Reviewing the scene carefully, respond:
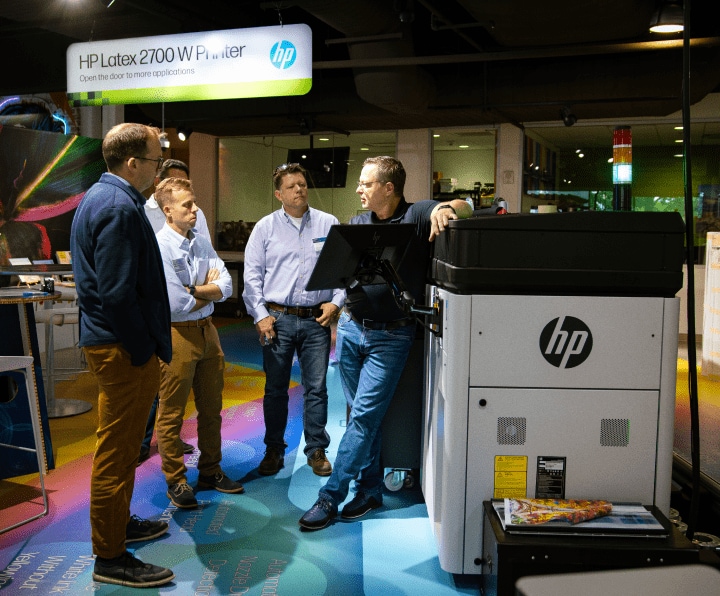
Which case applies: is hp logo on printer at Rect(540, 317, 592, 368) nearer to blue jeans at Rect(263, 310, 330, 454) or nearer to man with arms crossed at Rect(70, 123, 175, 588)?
man with arms crossed at Rect(70, 123, 175, 588)

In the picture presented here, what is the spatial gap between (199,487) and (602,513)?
2066mm

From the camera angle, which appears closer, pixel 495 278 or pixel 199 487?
pixel 495 278

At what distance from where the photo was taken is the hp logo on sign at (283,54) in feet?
14.7

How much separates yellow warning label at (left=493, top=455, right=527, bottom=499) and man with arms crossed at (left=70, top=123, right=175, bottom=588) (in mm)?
1246

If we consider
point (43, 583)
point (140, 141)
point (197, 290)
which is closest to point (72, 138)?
point (197, 290)

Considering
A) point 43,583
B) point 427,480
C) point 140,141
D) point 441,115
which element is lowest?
point 43,583

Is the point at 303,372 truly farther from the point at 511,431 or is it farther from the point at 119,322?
the point at 511,431

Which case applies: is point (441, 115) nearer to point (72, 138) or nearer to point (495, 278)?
point (72, 138)

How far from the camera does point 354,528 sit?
3031 millimetres

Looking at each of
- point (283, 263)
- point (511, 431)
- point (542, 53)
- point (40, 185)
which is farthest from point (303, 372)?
point (542, 53)

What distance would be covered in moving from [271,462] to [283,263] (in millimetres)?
1074

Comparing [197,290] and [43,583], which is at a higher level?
[197,290]

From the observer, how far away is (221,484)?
342 cm

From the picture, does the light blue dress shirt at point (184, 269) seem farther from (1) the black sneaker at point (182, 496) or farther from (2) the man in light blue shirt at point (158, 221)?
(1) the black sneaker at point (182, 496)
